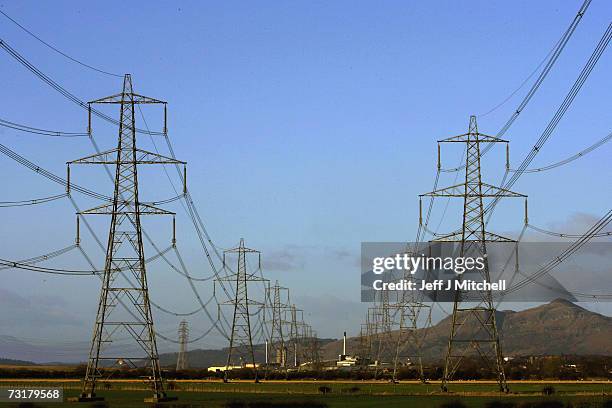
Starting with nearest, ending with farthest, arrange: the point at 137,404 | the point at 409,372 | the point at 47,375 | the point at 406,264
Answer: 1. the point at 137,404
2. the point at 406,264
3. the point at 47,375
4. the point at 409,372

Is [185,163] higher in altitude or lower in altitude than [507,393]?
higher

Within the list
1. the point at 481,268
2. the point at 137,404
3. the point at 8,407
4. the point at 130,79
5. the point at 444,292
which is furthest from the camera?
the point at 444,292

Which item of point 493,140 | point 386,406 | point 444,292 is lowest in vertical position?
point 386,406

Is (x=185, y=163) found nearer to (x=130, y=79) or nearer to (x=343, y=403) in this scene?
(x=130, y=79)

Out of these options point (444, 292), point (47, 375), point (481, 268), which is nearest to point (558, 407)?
point (481, 268)

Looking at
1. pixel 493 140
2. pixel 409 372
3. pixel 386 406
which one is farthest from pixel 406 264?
pixel 386 406

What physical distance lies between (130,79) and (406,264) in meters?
66.8

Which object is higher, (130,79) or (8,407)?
(130,79)

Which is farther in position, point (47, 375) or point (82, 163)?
point (47, 375)

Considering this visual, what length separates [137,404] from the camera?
6881 cm

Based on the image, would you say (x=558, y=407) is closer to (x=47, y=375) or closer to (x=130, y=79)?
(x=130, y=79)

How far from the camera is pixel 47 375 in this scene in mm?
152250

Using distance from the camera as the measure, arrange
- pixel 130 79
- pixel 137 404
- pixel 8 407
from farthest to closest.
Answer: pixel 130 79, pixel 137 404, pixel 8 407

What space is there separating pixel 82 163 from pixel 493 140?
3230cm
